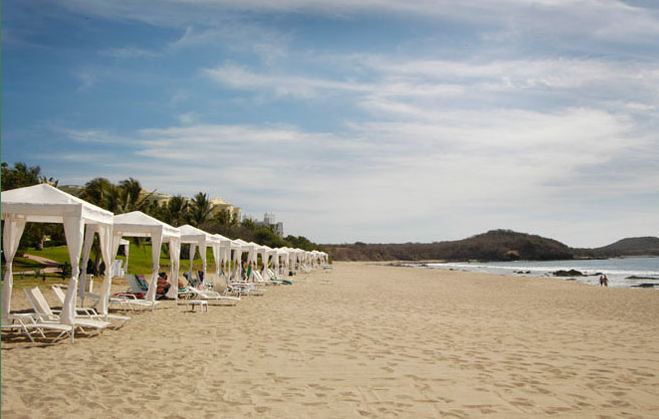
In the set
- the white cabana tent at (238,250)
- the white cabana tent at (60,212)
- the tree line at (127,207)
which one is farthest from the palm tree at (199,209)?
the white cabana tent at (60,212)

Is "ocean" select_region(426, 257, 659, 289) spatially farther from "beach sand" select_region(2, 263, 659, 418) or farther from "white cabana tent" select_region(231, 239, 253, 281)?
"beach sand" select_region(2, 263, 659, 418)

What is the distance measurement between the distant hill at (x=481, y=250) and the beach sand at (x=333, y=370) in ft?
381

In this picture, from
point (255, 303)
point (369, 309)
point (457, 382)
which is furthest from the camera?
point (255, 303)

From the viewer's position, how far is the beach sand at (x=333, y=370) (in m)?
5.37

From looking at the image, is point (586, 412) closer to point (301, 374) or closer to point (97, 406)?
point (301, 374)

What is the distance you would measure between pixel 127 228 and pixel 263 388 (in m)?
8.74

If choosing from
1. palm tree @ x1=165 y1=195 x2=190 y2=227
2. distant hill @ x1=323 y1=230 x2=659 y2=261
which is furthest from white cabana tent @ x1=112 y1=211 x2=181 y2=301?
distant hill @ x1=323 y1=230 x2=659 y2=261

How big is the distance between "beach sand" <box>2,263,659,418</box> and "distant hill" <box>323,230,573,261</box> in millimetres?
116049

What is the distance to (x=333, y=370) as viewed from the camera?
700 cm

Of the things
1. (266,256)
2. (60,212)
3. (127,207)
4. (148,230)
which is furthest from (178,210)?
(60,212)

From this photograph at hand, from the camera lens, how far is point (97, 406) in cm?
520

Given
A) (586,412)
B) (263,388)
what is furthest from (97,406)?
(586,412)

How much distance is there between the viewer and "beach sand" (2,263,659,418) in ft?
17.6

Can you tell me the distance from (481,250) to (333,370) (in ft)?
463
